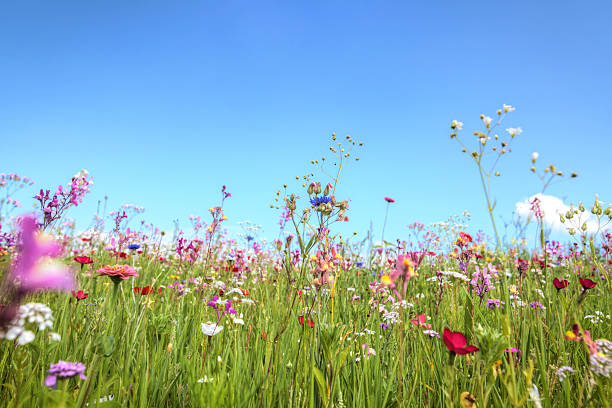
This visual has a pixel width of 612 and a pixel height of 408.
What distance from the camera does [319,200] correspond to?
6.84 feet

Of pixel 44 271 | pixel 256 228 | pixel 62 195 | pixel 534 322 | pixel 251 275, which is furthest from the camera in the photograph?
pixel 256 228

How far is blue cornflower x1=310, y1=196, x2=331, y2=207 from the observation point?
206 centimetres

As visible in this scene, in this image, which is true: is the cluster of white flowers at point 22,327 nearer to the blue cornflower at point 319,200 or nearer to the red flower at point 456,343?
the red flower at point 456,343

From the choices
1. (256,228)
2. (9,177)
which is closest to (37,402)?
(256,228)

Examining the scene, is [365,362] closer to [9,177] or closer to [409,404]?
[409,404]

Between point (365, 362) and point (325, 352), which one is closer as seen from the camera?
point (325, 352)

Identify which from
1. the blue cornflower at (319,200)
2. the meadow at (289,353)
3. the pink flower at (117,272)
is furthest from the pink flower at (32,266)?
the blue cornflower at (319,200)

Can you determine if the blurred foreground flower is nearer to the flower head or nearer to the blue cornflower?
the flower head

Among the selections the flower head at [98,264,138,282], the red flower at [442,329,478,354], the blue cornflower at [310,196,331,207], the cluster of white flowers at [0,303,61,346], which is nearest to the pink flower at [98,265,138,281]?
the flower head at [98,264,138,282]

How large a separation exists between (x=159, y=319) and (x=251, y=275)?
10.6 feet

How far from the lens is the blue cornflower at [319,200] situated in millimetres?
2061

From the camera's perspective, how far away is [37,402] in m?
1.47

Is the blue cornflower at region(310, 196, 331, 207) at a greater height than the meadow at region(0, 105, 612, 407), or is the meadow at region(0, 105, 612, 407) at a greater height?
the blue cornflower at region(310, 196, 331, 207)

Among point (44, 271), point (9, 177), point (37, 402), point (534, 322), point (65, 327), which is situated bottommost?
point (37, 402)
